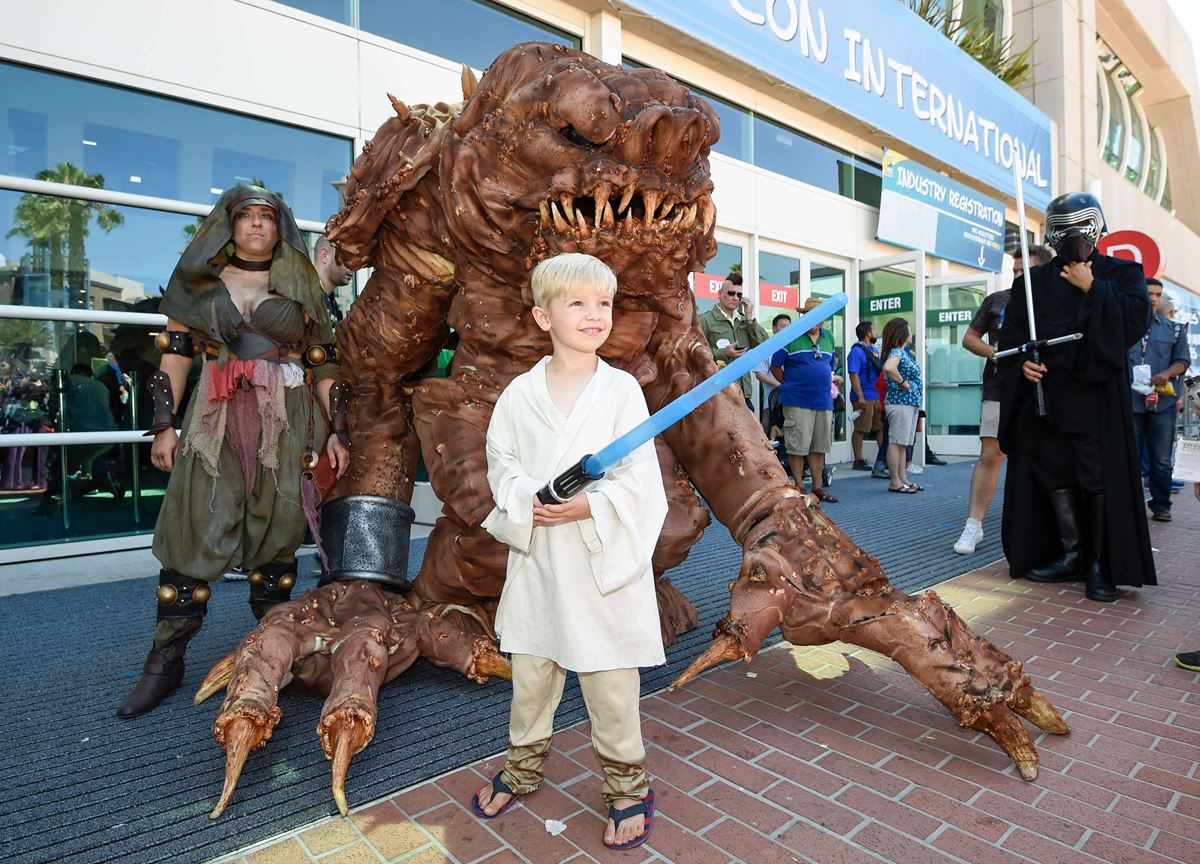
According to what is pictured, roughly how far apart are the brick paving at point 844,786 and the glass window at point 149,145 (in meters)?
4.23

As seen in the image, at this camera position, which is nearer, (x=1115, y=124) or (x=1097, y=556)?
(x=1097, y=556)

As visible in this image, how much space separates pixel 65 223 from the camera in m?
4.42

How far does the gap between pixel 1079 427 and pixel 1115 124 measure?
17.7 m

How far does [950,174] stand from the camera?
1059 centimetres

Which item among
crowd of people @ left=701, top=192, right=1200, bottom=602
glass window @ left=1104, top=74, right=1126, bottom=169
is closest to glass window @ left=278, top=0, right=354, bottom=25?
crowd of people @ left=701, top=192, right=1200, bottom=602

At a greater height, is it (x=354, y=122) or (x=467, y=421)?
(x=354, y=122)

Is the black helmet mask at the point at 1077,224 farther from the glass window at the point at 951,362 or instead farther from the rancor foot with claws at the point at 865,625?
the glass window at the point at 951,362

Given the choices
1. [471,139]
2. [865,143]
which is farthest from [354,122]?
[865,143]

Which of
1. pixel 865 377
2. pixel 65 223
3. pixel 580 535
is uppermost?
pixel 65 223

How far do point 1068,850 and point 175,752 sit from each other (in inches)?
85.8

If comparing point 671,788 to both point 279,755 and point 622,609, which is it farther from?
point 279,755

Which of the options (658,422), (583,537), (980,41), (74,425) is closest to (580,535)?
(583,537)

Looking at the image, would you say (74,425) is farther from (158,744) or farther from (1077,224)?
(1077,224)

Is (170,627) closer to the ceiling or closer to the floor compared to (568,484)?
closer to the floor
